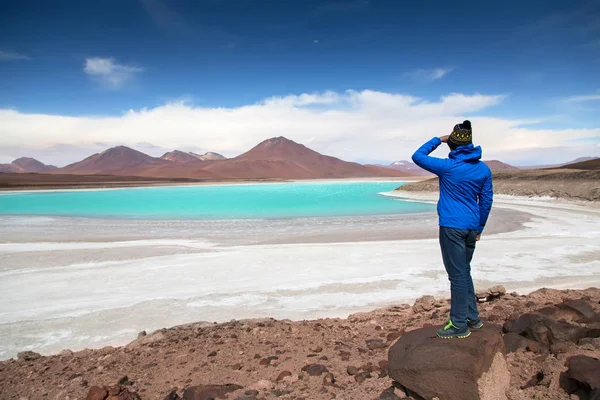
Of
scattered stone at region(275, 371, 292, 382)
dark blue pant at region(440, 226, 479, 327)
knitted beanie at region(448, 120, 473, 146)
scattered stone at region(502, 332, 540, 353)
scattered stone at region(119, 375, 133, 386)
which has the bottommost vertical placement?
scattered stone at region(119, 375, 133, 386)

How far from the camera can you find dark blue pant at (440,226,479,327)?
307cm

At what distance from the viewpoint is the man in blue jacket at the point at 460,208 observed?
3.06 m

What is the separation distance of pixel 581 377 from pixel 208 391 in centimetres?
267

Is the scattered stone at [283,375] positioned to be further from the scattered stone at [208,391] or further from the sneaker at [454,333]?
the sneaker at [454,333]

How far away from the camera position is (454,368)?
2.76 meters

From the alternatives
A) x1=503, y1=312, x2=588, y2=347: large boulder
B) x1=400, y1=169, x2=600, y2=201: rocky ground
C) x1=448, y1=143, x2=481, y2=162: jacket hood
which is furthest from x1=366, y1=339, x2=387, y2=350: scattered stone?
x1=400, y1=169, x2=600, y2=201: rocky ground

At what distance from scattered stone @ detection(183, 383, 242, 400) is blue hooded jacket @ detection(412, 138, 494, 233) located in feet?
7.11

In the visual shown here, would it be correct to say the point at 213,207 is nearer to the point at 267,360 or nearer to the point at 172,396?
the point at 267,360

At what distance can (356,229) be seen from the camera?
623 inches


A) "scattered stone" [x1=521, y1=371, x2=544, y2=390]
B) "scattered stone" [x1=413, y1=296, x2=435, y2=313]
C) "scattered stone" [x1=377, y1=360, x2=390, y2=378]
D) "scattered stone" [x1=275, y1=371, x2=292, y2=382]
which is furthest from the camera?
"scattered stone" [x1=413, y1=296, x2=435, y2=313]

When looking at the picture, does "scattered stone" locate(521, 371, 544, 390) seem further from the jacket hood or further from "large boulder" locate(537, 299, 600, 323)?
the jacket hood

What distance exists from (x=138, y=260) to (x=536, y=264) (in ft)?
30.9

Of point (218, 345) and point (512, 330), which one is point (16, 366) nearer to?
point (218, 345)

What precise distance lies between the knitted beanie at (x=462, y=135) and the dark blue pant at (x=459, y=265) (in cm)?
66
